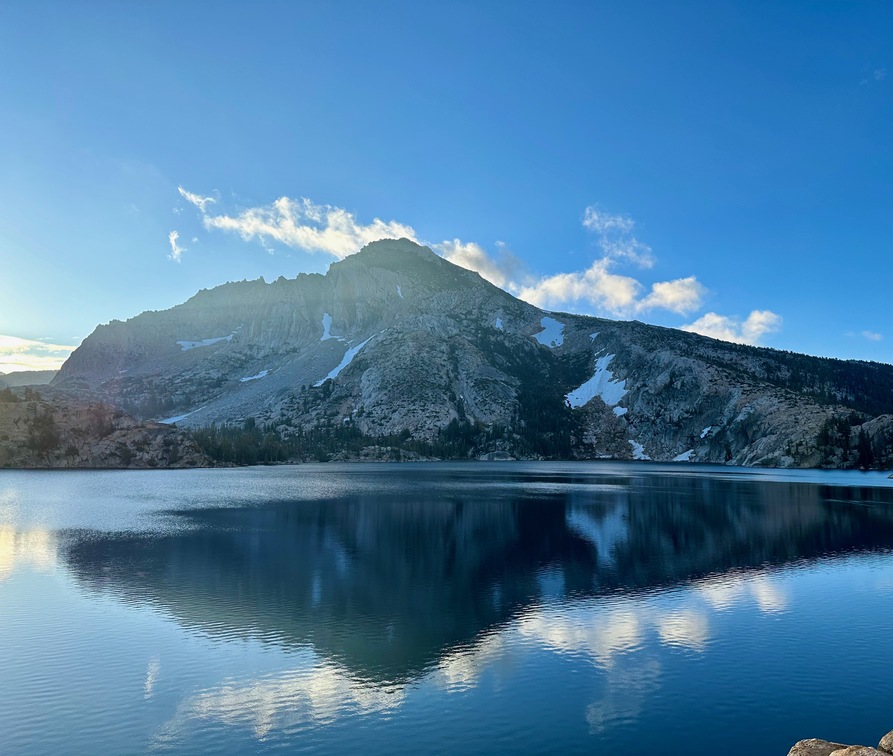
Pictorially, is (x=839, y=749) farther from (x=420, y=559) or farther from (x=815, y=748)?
(x=420, y=559)

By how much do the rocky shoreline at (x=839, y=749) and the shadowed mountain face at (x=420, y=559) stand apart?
16901mm

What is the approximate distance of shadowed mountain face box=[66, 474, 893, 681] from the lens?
121ft

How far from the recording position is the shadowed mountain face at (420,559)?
3675cm

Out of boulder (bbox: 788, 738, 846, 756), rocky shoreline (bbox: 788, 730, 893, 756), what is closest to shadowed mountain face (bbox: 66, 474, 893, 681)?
boulder (bbox: 788, 738, 846, 756)

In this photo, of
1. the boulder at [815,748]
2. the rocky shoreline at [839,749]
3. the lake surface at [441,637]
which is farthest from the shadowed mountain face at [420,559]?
the rocky shoreline at [839,749]

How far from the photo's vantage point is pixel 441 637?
34.5 meters

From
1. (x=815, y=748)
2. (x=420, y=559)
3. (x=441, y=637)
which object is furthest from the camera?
(x=420, y=559)

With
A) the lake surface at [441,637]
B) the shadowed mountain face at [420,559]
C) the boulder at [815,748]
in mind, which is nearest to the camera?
the boulder at [815,748]

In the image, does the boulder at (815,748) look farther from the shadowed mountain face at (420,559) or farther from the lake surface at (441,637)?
the shadowed mountain face at (420,559)

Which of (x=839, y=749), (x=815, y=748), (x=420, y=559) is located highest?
(x=839, y=749)

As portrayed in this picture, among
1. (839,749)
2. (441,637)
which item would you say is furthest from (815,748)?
(441,637)

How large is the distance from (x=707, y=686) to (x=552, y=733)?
9.51 metres

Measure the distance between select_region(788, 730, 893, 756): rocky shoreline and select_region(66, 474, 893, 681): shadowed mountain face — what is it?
1690 centimetres

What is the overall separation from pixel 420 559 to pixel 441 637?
22376 mm
